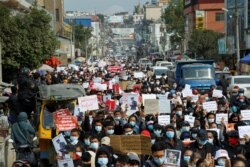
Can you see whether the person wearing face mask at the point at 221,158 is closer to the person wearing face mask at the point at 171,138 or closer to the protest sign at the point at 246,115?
the person wearing face mask at the point at 171,138

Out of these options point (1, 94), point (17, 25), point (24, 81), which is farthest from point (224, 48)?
point (24, 81)

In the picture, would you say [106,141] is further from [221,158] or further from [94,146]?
[221,158]

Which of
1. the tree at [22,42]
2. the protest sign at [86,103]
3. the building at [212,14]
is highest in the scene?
the building at [212,14]

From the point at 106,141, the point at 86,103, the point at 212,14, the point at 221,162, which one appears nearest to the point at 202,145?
the point at 221,162

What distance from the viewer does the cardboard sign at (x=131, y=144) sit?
1293 cm

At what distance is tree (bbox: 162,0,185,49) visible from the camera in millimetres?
126375

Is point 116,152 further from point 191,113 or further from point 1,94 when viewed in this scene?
point 1,94

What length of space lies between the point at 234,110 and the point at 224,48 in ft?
185

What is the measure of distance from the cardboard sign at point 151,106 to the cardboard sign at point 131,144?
19.8ft

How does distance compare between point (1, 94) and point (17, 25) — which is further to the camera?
point (17, 25)

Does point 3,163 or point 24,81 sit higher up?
point 24,81

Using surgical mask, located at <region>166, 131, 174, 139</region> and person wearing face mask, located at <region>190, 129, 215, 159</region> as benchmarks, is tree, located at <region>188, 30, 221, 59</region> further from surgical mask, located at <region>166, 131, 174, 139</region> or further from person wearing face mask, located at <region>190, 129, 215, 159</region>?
person wearing face mask, located at <region>190, 129, 215, 159</region>

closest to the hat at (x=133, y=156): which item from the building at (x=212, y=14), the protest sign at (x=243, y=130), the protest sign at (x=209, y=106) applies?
Result: the protest sign at (x=243, y=130)

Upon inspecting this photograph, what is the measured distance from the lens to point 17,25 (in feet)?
140
